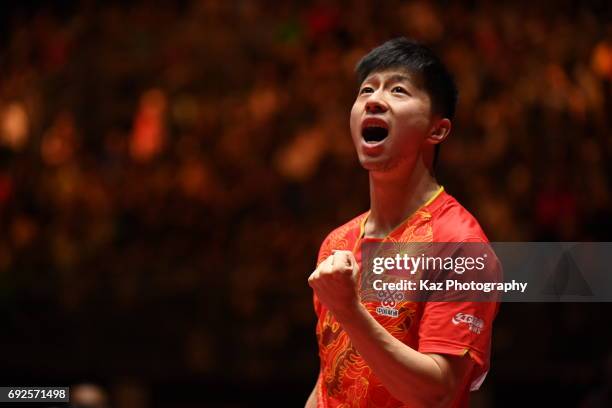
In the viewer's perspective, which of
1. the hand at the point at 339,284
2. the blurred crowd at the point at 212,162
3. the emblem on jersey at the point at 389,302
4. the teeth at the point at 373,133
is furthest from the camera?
the blurred crowd at the point at 212,162

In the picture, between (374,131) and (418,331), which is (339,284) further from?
(374,131)

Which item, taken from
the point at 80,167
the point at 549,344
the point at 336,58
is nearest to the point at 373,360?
the point at 549,344

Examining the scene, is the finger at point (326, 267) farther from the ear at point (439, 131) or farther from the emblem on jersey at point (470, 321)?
the ear at point (439, 131)

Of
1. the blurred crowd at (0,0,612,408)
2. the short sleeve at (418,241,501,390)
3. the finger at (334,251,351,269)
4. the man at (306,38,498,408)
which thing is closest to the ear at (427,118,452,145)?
the man at (306,38,498,408)

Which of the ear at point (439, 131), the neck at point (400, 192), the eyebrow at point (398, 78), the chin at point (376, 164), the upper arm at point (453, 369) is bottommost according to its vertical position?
the upper arm at point (453, 369)

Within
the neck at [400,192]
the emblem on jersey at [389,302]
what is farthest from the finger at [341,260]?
the neck at [400,192]

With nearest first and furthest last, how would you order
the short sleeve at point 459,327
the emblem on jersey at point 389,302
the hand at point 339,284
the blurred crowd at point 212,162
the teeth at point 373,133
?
the hand at point 339,284 → the short sleeve at point 459,327 → the emblem on jersey at point 389,302 → the teeth at point 373,133 → the blurred crowd at point 212,162

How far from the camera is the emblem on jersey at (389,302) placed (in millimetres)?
1765

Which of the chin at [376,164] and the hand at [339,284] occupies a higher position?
the chin at [376,164]

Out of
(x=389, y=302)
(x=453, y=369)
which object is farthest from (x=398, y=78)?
(x=453, y=369)

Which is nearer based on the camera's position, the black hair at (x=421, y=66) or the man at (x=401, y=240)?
the man at (x=401, y=240)

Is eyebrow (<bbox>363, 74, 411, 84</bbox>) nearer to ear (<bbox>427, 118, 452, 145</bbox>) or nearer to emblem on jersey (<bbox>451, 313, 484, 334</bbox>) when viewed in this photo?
ear (<bbox>427, 118, 452, 145</bbox>)

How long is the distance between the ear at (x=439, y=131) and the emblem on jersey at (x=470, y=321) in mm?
399

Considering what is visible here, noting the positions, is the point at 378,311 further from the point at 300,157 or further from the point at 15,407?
the point at 300,157
